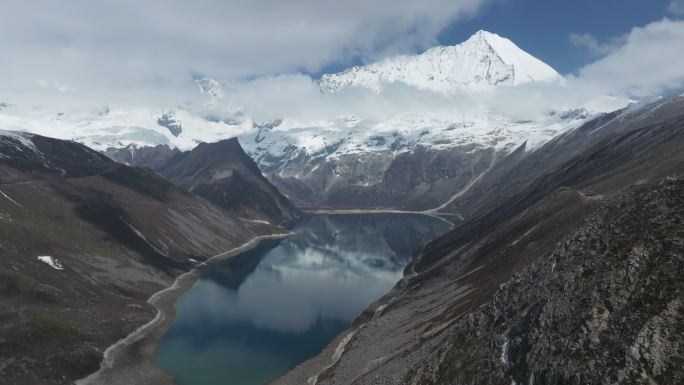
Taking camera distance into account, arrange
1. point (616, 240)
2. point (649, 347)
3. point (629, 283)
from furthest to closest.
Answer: point (616, 240)
point (629, 283)
point (649, 347)

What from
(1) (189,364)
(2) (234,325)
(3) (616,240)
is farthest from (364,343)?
(3) (616,240)

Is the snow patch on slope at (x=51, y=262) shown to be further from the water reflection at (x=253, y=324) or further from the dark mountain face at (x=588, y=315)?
the dark mountain face at (x=588, y=315)

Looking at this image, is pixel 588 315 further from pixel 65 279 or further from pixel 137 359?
pixel 65 279

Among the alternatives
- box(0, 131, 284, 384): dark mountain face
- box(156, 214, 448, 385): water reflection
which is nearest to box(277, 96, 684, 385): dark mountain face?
box(156, 214, 448, 385): water reflection

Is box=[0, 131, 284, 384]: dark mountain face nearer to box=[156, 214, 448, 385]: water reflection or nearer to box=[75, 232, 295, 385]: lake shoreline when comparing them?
box=[75, 232, 295, 385]: lake shoreline

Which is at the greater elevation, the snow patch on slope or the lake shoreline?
the snow patch on slope

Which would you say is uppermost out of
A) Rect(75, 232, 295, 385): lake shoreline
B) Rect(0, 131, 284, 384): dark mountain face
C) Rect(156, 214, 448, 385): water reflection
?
Rect(0, 131, 284, 384): dark mountain face

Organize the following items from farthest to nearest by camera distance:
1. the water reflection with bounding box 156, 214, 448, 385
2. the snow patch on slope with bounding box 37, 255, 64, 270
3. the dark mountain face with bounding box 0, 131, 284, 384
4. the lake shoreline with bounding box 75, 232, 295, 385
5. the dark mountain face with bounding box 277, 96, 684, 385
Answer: the snow patch on slope with bounding box 37, 255, 64, 270, the water reflection with bounding box 156, 214, 448, 385, the lake shoreline with bounding box 75, 232, 295, 385, the dark mountain face with bounding box 0, 131, 284, 384, the dark mountain face with bounding box 277, 96, 684, 385

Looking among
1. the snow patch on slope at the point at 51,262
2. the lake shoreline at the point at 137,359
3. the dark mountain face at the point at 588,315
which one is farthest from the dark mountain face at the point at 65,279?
the dark mountain face at the point at 588,315

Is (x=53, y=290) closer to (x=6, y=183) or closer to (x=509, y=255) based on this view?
(x=6, y=183)

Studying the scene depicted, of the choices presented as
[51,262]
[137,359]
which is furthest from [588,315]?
[51,262]

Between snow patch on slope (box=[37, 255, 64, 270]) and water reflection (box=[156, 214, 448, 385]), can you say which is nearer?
water reflection (box=[156, 214, 448, 385])
